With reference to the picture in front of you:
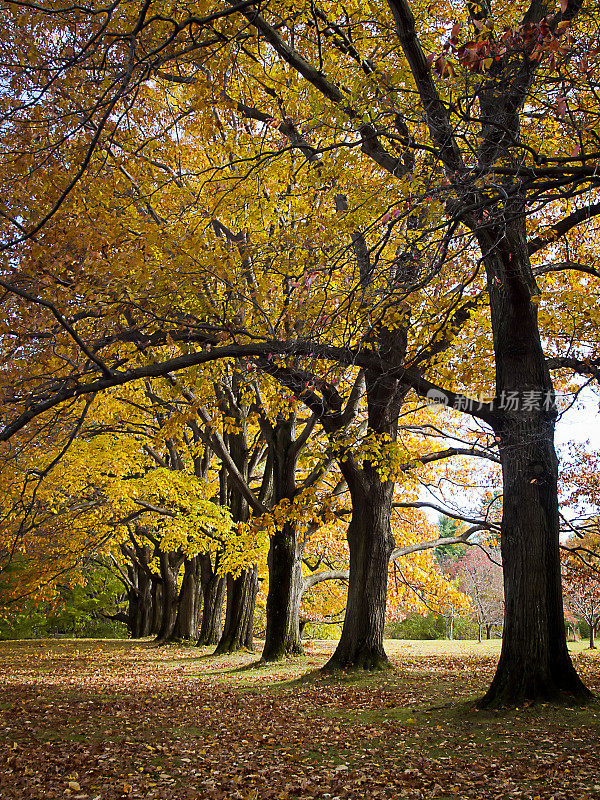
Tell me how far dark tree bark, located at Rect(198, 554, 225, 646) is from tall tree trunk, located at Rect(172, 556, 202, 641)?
2.40ft

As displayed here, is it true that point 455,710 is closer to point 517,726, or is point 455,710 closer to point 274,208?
point 517,726

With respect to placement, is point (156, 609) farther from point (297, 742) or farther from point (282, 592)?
point (297, 742)

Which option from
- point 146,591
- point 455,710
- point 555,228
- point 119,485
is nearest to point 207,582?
point 119,485

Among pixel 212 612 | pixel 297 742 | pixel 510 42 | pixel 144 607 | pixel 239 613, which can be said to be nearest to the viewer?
pixel 510 42

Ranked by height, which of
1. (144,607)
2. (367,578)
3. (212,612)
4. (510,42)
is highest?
(510,42)

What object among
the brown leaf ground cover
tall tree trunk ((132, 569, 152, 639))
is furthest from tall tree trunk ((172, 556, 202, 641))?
the brown leaf ground cover

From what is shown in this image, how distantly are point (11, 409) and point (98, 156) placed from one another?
4.76 m

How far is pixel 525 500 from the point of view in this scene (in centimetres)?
722

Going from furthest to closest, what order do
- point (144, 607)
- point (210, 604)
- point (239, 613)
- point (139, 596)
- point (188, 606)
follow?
point (139, 596)
point (144, 607)
point (188, 606)
point (210, 604)
point (239, 613)

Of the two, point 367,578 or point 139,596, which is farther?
point 139,596

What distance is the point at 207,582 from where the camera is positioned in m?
21.3

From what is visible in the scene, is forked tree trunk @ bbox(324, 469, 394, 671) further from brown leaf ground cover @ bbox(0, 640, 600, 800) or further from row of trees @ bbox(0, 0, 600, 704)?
brown leaf ground cover @ bbox(0, 640, 600, 800)

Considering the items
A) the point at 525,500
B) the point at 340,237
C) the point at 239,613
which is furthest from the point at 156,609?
the point at 525,500

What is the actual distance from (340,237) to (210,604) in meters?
15.7
